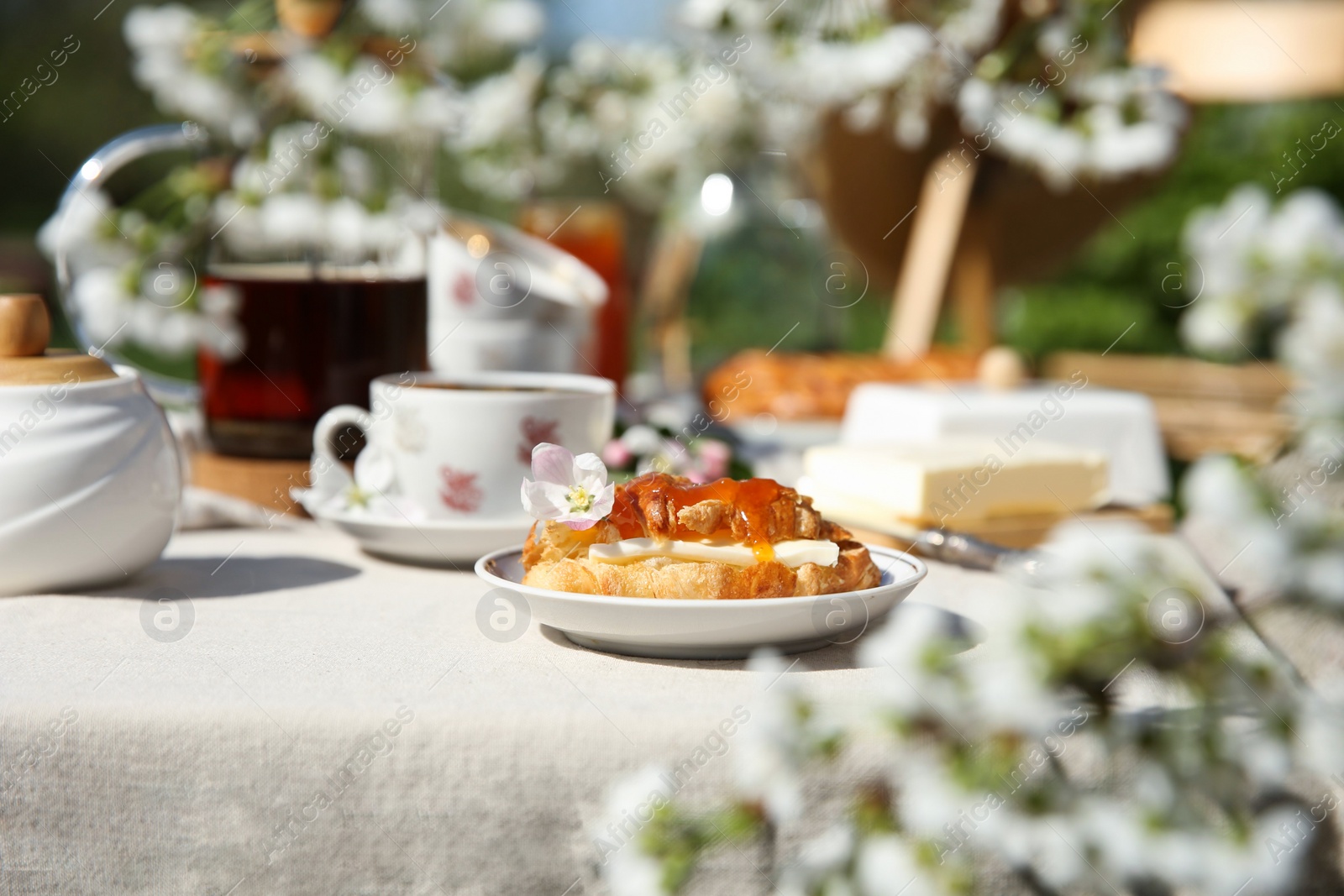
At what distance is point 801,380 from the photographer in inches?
72.7

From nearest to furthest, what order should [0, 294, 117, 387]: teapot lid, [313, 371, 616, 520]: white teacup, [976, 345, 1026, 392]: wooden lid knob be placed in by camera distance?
[0, 294, 117, 387]: teapot lid, [313, 371, 616, 520]: white teacup, [976, 345, 1026, 392]: wooden lid knob

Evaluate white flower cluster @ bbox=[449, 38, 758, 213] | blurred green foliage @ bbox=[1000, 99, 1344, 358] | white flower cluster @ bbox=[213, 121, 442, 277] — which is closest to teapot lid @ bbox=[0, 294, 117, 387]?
white flower cluster @ bbox=[213, 121, 442, 277]

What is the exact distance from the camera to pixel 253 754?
0.56 metres

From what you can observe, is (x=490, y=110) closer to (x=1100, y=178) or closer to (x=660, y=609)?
(x=1100, y=178)

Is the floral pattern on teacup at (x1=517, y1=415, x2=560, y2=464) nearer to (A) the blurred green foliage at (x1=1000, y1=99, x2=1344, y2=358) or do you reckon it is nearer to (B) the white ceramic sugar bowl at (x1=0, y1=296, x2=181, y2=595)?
(B) the white ceramic sugar bowl at (x1=0, y1=296, x2=181, y2=595)

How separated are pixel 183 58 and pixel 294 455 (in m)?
0.59

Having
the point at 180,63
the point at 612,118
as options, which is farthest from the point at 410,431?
the point at 612,118

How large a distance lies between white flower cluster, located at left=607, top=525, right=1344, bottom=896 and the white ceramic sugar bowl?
0.52 metres

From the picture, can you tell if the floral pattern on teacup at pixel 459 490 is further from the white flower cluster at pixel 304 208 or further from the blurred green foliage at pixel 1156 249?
the blurred green foliage at pixel 1156 249

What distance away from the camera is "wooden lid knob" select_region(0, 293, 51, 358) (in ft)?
2.59

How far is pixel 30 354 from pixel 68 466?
0.09m

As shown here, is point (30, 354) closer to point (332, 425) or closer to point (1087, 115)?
point (332, 425)

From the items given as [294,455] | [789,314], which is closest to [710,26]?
[789,314]

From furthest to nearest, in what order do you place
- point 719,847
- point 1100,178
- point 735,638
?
point 1100,178, point 735,638, point 719,847
